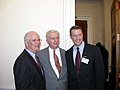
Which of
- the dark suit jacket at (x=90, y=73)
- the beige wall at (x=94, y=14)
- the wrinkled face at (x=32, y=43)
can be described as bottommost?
the dark suit jacket at (x=90, y=73)

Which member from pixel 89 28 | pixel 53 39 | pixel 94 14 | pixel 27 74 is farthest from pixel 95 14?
pixel 27 74

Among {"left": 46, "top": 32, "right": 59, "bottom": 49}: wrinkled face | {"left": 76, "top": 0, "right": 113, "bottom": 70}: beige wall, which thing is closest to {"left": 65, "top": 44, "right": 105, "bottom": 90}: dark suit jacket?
{"left": 46, "top": 32, "right": 59, "bottom": 49}: wrinkled face

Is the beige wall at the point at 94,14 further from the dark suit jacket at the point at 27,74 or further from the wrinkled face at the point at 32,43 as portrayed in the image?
the dark suit jacket at the point at 27,74

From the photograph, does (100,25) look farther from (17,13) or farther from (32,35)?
(32,35)

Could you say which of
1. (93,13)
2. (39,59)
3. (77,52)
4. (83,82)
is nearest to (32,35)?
(39,59)

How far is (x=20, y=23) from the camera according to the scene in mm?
3254

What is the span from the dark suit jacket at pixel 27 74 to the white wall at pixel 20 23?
102 centimetres

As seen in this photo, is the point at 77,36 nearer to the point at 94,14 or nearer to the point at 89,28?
the point at 89,28

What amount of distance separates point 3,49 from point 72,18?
1096 millimetres

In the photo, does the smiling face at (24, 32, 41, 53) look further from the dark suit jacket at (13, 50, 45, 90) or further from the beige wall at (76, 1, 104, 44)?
the beige wall at (76, 1, 104, 44)

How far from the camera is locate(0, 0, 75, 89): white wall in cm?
321

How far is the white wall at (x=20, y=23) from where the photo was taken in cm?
321

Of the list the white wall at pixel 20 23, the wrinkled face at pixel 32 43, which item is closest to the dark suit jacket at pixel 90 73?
the wrinkled face at pixel 32 43

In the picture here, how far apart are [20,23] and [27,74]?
4.30 ft
